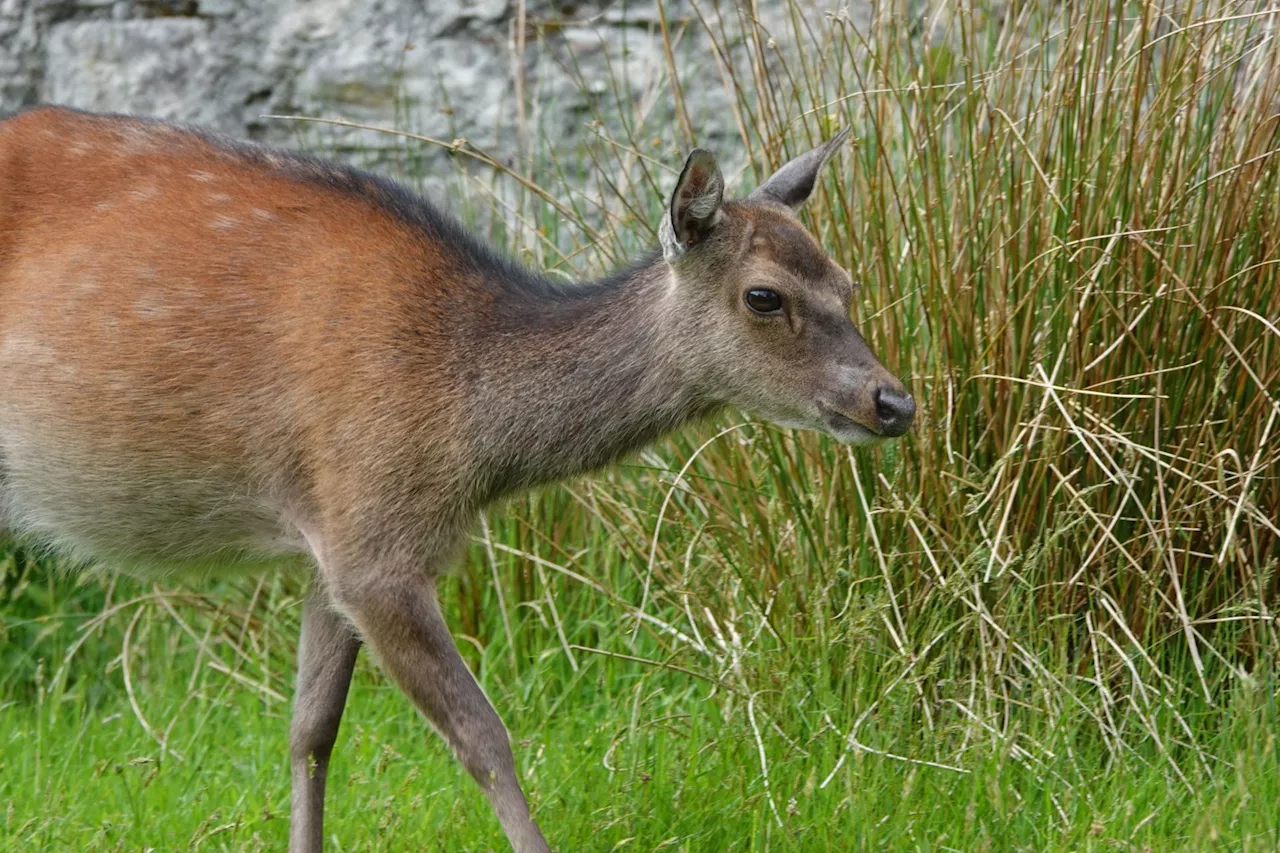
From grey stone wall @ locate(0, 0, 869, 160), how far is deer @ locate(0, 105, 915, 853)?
2678 millimetres

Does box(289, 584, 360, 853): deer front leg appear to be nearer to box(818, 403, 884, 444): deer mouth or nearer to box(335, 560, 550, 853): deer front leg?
box(335, 560, 550, 853): deer front leg

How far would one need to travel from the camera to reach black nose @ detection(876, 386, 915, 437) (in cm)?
407

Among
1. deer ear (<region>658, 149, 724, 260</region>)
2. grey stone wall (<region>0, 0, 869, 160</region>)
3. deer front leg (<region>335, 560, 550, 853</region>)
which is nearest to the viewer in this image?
deer front leg (<region>335, 560, 550, 853</region>)

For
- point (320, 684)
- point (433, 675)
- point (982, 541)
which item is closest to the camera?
point (433, 675)

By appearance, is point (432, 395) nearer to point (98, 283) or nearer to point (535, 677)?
point (98, 283)

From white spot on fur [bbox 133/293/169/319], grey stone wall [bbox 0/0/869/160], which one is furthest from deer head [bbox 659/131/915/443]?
grey stone wall [bbox 0/0/869/160]

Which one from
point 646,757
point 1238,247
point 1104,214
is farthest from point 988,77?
point 646,757

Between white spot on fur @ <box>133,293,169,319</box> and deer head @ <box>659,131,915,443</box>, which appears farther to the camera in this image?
→ white spot on fur @ <box>133,293,169,319</box>

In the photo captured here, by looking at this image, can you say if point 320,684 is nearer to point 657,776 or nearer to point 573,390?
point 657,776

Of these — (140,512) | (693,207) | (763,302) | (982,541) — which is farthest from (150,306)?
(982,541)

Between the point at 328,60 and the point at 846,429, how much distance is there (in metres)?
4.02

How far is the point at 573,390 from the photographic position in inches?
170

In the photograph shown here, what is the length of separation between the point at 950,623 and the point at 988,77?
160 cm

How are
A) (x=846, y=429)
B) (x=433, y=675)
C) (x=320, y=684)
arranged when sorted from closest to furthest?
(x=433, y=675) → (x=846, y=429) → (x=320, y=684)
